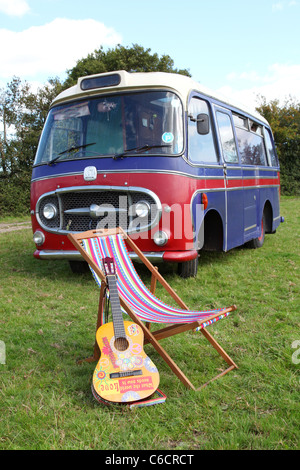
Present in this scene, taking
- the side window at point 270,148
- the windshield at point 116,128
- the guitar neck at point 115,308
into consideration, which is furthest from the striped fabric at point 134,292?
the side window at point 270,148

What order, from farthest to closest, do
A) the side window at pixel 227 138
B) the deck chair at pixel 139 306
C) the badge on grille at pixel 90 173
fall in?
the side window at pixel 227 138 → the badge on grille at pixel 90 173 → the deck chair at pixel 139 306

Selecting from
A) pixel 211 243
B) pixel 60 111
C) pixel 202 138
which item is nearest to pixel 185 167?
pixel 202 138

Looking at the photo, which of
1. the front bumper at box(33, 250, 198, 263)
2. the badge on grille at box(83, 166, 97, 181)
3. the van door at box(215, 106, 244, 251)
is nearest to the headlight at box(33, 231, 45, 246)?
the front bumper at box(33, 250, 198, 263)

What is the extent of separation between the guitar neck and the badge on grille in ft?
8.53

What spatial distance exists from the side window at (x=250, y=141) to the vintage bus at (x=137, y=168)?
3.63ft

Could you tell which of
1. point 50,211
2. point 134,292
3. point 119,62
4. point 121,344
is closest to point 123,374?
point 121,344

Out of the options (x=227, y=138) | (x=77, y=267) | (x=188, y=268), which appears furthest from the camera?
(x=227, y=138)

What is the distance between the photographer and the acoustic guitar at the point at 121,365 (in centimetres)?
278

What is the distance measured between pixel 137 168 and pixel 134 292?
7.56 ft

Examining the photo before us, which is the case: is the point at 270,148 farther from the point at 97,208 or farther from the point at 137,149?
the point at 97,208

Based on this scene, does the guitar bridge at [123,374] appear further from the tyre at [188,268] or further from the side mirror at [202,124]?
the side mirror at [202,124]

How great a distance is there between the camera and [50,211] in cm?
606

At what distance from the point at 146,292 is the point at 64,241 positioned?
2.63 metres
